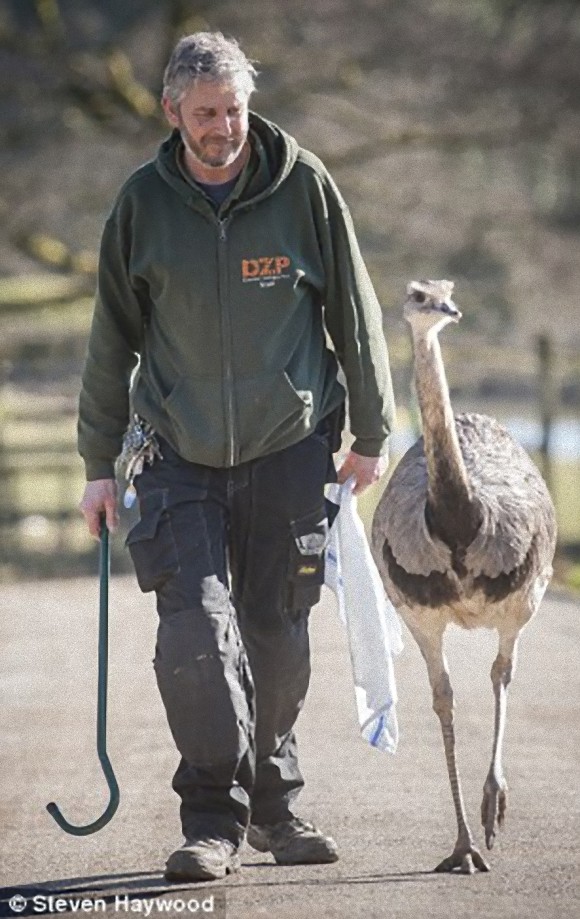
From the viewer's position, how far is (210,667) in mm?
6656

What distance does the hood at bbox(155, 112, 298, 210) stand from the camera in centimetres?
683

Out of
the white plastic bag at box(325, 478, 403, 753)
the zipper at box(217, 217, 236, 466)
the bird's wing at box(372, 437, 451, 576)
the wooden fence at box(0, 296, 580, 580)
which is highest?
the wooden fence at box(0, 296, 580, 580)

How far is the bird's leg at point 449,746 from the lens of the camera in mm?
6848

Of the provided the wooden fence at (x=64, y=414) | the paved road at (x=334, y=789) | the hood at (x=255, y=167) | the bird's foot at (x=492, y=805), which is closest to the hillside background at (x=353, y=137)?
the wooden fence at (x=64, y=414)

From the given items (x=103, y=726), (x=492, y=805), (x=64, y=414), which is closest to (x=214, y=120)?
(x=103, y=726)

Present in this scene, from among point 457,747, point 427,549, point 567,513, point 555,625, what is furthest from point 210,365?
point 567,513

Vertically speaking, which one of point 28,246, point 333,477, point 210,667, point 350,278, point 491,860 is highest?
point 28,246

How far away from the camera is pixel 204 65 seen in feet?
21.9

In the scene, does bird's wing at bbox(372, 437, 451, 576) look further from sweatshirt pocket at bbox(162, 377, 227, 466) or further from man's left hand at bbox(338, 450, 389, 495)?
sweatshirt pocket at bbox(162, 377, 227, 466)

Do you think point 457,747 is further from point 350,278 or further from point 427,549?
point 350,278

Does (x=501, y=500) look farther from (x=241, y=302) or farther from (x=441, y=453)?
(x=241, y=302)

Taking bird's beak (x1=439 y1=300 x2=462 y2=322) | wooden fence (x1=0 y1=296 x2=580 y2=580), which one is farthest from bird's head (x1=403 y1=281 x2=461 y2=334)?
wooden fence (x1=0 y1=296 x2=580 y2=580)

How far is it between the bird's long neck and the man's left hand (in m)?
0.16

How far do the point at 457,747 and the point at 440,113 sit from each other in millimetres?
13144
